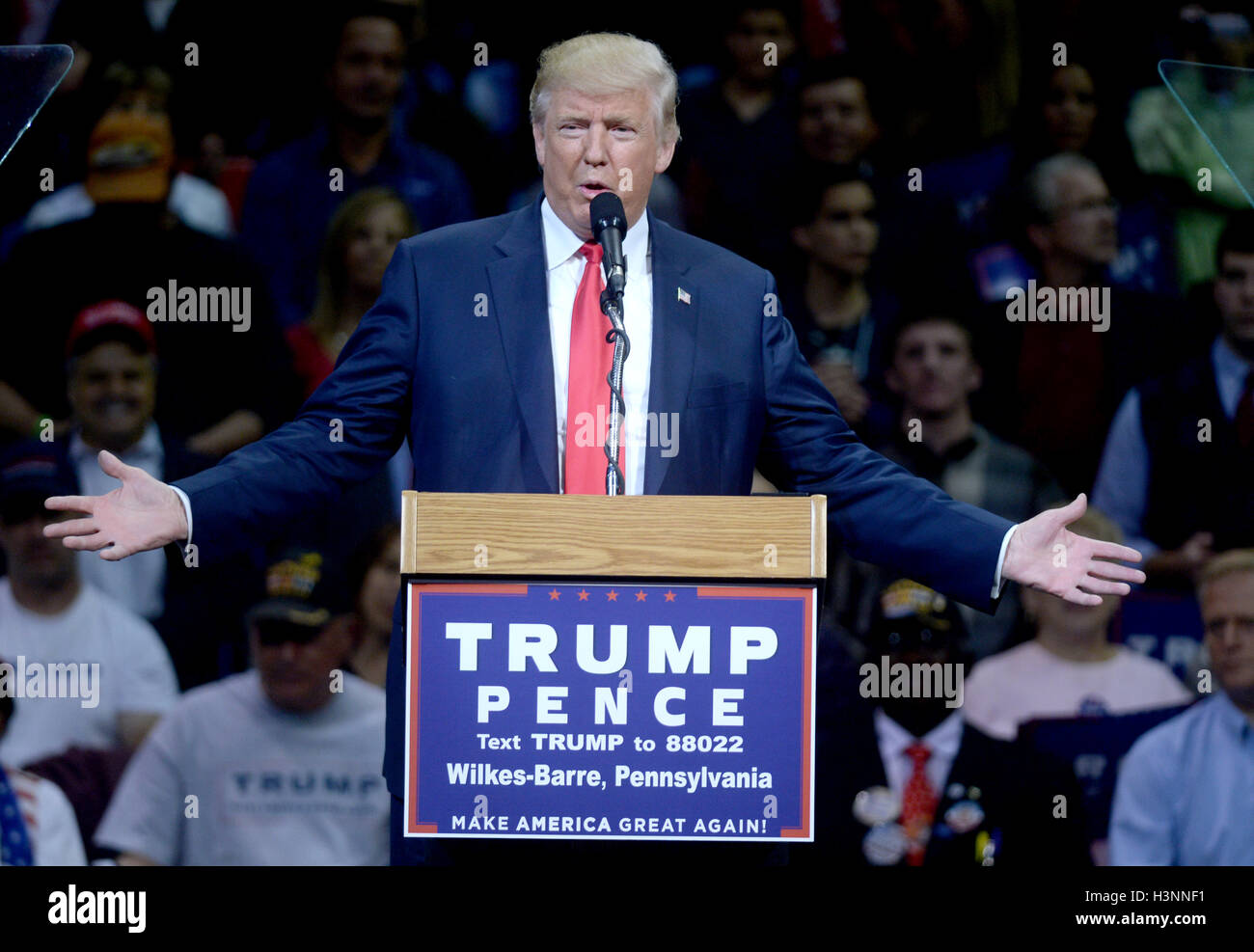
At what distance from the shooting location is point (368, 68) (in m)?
4.43

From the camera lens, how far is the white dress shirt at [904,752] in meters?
4.06

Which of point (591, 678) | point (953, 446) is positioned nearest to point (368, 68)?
point (953, 446)

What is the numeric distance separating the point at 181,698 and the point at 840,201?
2148 millimetres

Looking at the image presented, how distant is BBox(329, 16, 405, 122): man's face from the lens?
441 centimetres

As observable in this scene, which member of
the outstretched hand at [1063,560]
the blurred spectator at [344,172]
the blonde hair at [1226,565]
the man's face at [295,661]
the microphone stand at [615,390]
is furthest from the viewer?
the blurred spectator at [344,172]

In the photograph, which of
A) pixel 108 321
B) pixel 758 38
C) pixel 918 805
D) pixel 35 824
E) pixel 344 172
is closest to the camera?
pixel 35 824

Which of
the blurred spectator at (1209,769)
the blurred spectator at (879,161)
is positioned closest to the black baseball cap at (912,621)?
the blurred spectator at (1209,769)

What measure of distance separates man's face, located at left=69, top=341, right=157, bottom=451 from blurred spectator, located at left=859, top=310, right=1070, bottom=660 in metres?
1.90

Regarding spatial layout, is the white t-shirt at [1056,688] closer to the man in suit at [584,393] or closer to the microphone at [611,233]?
the man in suit at [584,393]

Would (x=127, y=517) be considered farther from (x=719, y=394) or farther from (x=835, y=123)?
(x=835, y=123)

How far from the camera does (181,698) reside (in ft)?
13.4

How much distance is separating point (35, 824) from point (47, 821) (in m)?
0.03

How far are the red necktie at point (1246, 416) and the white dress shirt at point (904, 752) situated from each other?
114 cm

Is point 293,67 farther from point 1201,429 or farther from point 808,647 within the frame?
point 808,647
